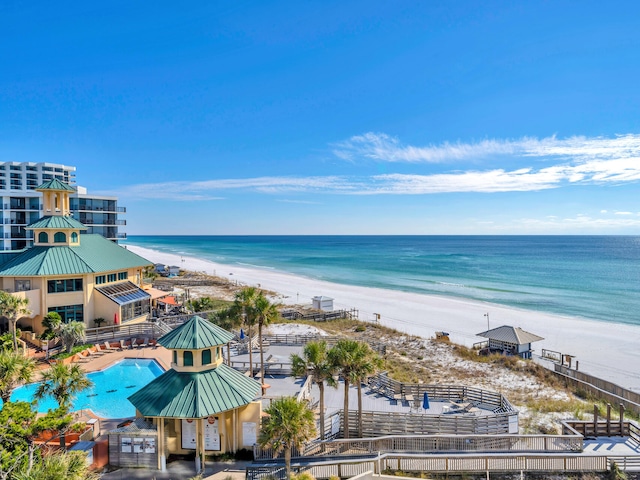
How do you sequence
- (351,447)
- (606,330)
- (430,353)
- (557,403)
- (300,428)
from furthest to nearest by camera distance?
(606,330), (430,353), (557,403), (351,447), (300,428)

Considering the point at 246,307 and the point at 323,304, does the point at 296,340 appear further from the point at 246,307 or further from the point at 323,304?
the point at 323,304

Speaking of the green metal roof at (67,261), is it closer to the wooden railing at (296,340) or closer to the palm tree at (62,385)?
the wooden railing at (296,340)

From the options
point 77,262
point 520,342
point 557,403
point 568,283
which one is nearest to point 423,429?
point 557,403

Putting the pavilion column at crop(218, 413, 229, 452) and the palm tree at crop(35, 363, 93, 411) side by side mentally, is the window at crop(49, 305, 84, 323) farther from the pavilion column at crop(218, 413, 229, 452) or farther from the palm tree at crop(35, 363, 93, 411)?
the pavilion column at crop(218, 413, 229, 452)

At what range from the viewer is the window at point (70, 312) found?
2986cm

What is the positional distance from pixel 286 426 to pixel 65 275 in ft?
82.1

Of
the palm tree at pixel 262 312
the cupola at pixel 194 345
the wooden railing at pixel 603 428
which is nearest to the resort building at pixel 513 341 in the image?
the wooden railing at pixel 603 428

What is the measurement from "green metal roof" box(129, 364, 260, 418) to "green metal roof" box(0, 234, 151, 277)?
1962cm

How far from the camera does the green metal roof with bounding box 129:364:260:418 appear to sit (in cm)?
1381

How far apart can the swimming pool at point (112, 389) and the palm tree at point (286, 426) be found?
1028 cm

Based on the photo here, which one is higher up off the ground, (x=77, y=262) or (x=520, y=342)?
(x=77, y=262)

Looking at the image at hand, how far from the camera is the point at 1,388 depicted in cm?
1456

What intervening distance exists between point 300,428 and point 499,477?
26.0 ft

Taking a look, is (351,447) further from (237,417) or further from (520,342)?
(520,342)
